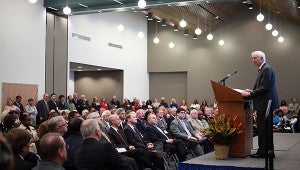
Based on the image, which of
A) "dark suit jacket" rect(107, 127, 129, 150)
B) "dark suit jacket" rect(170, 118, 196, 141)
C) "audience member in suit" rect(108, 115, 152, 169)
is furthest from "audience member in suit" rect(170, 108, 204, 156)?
"dark suit jacket" rect(107, 127, 129, 150)

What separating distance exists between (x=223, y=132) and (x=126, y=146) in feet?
6.93

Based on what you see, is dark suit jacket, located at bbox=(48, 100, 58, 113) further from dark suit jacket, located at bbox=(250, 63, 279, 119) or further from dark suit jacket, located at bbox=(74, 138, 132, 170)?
dark suit jacket, located at bbox=(74, 138, 132, 170)

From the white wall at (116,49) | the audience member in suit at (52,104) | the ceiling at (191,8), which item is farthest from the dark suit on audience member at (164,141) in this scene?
the white wall at (116,49)

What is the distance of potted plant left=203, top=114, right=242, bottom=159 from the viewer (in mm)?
4438

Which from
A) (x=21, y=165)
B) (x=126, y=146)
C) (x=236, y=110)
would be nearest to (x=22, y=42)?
(x=126, y=146)

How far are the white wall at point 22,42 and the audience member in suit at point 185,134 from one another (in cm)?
572

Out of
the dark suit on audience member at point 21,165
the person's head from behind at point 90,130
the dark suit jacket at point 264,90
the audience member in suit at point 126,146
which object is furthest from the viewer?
the audience member in suit at point 126,146

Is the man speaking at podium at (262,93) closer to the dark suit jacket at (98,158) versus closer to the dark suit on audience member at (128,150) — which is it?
the dark suit jacket at (98,158)

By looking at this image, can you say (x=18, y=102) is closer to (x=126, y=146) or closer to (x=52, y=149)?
(x=126, y=146)

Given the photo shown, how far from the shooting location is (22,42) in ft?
40.3

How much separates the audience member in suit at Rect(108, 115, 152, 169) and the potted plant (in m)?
1.73

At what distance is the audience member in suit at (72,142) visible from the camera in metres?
4.24

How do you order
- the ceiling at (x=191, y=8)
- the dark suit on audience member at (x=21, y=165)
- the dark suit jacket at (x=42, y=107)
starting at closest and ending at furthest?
the dark suit on audience member at (x=21, y=165)
the dark suit jacket at (x=42, y=107)
the ceiling at (x=191, y=8)

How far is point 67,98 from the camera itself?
1422 centimetres
